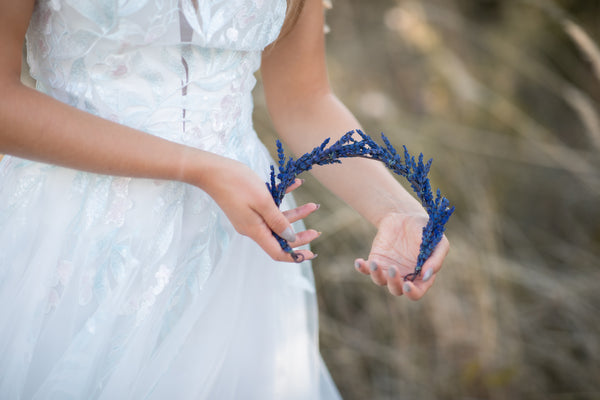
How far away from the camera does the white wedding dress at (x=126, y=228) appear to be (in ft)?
3.11

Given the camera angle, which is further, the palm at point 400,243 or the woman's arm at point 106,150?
the palm at point 400,243

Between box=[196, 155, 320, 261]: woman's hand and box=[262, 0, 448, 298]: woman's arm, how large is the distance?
19cm

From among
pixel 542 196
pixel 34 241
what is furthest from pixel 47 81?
pixel 542 196

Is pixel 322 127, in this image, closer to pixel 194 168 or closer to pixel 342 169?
pixel 342 169

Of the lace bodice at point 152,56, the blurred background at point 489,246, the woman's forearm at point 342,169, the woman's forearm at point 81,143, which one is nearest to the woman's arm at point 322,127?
the woman's forearm at point 342,169

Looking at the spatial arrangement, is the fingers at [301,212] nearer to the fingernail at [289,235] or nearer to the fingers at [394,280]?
the fingernail at [289,235]

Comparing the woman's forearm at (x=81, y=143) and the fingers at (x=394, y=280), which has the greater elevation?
the woman's forearm at (x=81, y=143)

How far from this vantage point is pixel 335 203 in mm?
2693

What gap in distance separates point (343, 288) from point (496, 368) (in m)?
0.98

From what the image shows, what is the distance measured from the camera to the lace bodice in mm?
916

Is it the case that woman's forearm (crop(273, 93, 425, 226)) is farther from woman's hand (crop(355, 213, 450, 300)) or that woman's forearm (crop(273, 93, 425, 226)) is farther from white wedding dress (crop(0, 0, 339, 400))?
white wedding dress (crop(0, 0, 339, 400))

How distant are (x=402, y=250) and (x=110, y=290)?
24.6 inches

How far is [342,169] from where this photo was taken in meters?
1.23

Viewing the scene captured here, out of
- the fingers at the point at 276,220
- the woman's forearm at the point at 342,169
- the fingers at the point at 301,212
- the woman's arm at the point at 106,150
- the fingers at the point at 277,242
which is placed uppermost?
the woman's forearm at the point at 342,169
